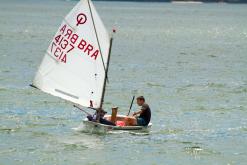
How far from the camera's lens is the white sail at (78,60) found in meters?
44.1

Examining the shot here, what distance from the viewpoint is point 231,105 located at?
57.9 metres

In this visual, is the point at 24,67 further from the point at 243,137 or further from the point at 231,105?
the point at 243,137

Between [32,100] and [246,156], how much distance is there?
2003 cm

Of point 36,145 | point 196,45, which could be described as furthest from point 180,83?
point 196,45

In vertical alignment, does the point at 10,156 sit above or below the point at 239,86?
below

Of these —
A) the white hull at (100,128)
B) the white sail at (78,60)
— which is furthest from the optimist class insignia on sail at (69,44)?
the white hull at (100,128)

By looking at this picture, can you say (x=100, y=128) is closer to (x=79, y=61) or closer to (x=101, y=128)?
(x=101, y=128)

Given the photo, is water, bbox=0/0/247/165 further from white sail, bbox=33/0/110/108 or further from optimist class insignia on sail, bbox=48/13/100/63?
optimist class insignia on sail, bbox=48/13/100/63

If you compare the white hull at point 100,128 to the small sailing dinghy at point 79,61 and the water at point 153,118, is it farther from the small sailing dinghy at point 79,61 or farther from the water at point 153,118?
the small sailing dinghy at point 79,61

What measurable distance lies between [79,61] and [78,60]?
0.24ft

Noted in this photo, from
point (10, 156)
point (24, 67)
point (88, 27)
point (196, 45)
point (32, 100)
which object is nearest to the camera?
point (10, 156)

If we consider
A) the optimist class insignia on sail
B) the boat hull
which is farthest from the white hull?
→ the optimist class insignia on sail

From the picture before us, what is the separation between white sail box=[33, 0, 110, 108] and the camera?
145 ft

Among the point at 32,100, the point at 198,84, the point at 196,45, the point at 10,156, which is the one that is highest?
the point at 196,45
